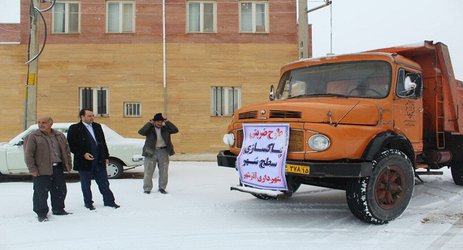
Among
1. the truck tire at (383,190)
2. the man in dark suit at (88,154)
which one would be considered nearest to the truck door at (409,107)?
the truck tire at (383,190)

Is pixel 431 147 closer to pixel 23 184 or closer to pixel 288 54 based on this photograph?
pixel 23 184

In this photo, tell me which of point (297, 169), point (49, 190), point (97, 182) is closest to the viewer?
point (297, 169)

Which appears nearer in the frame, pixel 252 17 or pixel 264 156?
pixel 264 156

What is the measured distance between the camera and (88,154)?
6.85 meters

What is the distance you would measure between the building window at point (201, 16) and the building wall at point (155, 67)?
313mm

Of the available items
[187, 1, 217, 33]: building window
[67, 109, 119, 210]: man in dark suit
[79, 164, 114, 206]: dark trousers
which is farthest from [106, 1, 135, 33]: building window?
[79, 164, 114, 206]: dark trousers

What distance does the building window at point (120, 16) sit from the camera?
→ 17.5 meters

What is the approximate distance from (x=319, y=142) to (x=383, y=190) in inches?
51.6

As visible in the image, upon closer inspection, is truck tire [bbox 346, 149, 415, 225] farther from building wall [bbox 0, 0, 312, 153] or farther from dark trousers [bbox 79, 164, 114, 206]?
building wall [bbox 0, 0, 312, 153]

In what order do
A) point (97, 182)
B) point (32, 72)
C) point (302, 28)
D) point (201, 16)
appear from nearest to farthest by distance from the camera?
point (97, 182) < point (32, 72) < point (302, 28) < point (201, 16)

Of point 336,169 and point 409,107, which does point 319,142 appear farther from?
point 409,107

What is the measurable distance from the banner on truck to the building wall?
35.7 feet

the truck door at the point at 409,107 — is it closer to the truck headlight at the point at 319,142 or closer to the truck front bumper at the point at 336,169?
the truck front bumper at the point at 336,169

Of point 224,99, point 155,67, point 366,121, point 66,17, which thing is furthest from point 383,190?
point 66,17
